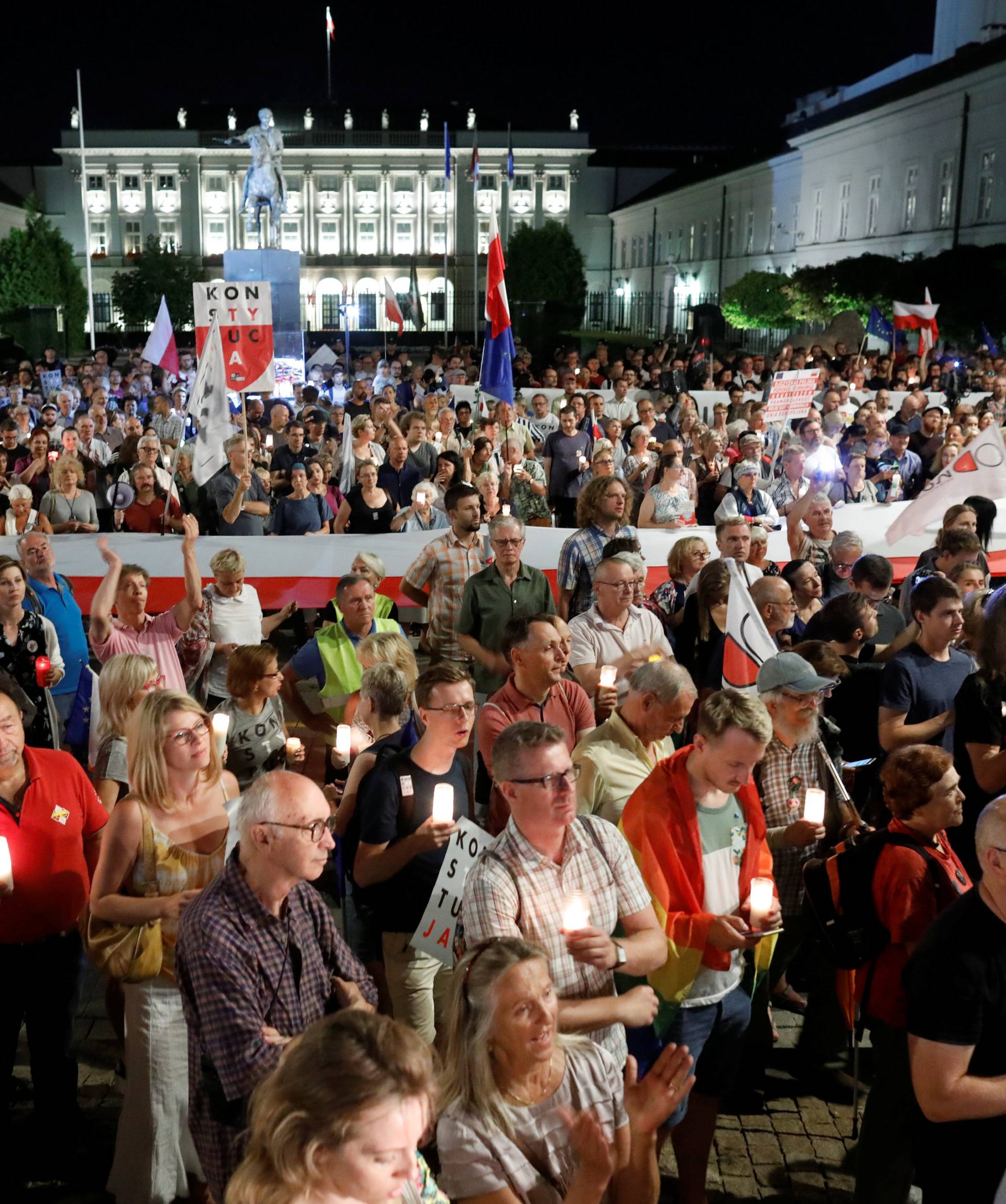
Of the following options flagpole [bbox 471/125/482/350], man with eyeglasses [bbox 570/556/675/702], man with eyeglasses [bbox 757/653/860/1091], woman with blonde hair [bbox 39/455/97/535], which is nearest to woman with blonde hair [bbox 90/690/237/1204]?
man with eyeglasses [bbox 757/653/860/1091]

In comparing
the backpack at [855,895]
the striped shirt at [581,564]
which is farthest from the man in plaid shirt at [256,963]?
the striped shirt at [581,564]

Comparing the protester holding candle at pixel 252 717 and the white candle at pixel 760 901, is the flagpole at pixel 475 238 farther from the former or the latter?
the white candle at pixel 760 901

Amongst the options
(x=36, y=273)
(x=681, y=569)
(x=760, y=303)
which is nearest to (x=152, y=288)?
(x=36, y=273)

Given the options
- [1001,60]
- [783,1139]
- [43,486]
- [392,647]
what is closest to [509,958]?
[783,1139]

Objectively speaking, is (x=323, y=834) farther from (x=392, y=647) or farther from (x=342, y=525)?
(x=342, y=525)

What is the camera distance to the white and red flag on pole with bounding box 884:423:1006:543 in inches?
329

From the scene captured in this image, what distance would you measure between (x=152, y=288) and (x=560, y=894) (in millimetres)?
64521

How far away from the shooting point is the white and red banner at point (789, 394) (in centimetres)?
1181

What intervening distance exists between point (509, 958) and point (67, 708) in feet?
13.2

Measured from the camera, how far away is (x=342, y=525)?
9.53 m

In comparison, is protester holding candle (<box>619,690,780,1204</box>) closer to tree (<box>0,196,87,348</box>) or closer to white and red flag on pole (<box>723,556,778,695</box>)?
white and red flag on pole (<box>723,556,778,695</box>)

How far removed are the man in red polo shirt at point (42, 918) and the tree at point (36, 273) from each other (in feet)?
187

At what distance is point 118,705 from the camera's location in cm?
482

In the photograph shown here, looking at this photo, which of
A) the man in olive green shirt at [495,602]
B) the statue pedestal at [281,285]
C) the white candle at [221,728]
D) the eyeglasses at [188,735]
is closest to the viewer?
the eyeglasses at [188,735]
